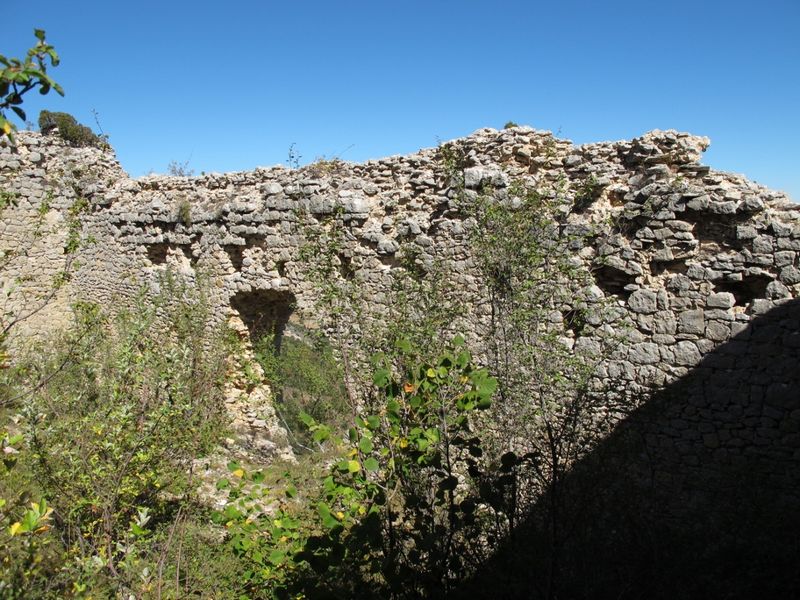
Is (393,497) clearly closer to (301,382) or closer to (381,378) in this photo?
(381,378)

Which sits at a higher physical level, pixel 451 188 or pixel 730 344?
pixel 451 188

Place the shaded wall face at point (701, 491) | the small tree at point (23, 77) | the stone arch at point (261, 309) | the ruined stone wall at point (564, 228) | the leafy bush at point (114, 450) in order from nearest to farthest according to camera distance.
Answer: the small tree at point (23, 77)
the shaded wall face at point (701, 491)
the leafy bush at point (114, 450)
the ruined stone wall at point (564, 228)
the stone arch at point (261, 309)

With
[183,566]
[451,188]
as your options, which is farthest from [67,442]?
[451,188]

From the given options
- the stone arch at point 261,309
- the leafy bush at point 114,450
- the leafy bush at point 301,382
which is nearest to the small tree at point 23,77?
the leafy bush at point 114,450

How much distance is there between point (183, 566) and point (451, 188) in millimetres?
4567

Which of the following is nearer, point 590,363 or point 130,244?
point 590,363

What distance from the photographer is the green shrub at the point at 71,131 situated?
10555 millimetres

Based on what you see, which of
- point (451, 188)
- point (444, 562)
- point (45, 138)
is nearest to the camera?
point (444, 562)

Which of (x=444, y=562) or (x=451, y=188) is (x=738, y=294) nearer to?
(x=451, y=188)

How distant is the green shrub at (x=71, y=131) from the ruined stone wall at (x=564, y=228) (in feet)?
8.23

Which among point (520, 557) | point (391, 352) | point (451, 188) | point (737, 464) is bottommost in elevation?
point (520, 557)

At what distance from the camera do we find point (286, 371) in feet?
35.1

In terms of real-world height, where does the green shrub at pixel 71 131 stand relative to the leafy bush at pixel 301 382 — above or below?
above

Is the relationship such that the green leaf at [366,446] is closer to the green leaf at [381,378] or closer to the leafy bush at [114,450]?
the green leaf at [381,378]
